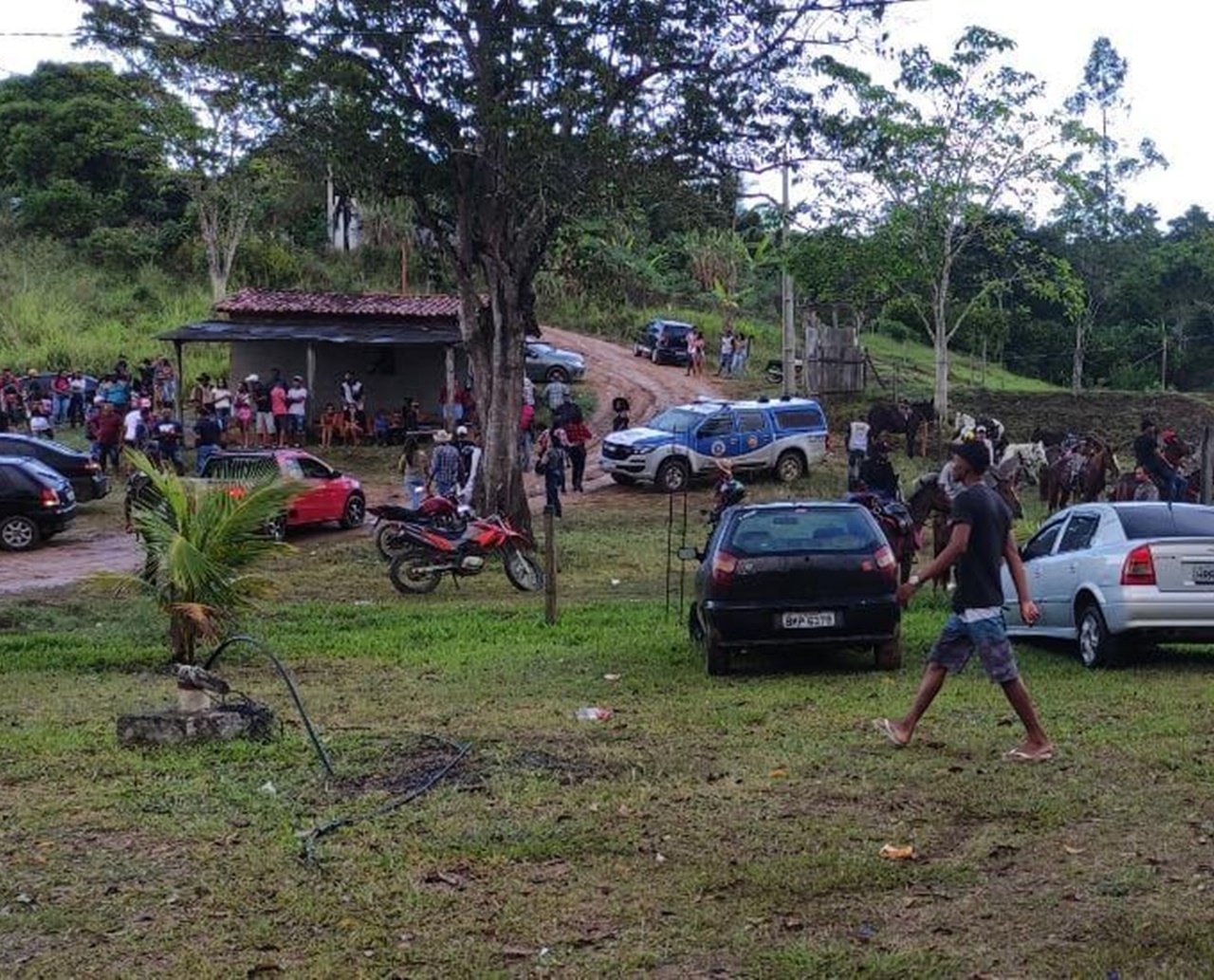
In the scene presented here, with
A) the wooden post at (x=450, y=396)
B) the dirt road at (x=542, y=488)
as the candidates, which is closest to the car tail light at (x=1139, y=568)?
the dirt road at (x=542, y=488)

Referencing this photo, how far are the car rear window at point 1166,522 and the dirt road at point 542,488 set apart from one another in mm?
9439

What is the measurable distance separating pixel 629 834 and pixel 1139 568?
6.32 metres

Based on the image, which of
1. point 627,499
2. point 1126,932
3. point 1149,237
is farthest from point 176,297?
point 1126,932

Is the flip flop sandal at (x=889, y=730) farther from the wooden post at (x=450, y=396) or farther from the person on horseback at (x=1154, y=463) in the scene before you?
the wooden post at (x=450, y=396)

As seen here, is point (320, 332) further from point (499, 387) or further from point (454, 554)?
point (454, 554)

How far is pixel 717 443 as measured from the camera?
3108 centimetres

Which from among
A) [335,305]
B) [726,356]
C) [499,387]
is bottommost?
[499,387]

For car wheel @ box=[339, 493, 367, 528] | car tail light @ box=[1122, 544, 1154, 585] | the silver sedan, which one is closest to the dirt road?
car wheel @ box=[339, 493, 367, 528]

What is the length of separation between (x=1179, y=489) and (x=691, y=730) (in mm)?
14794

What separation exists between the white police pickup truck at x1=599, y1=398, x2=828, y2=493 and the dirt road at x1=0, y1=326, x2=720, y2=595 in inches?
32.1

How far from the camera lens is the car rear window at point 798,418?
32.0 m

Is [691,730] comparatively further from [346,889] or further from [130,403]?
[130,403]

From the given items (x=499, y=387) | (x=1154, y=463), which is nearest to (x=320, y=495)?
(x=499, y=387)

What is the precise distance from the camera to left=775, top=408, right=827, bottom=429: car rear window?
3195 centimetres
